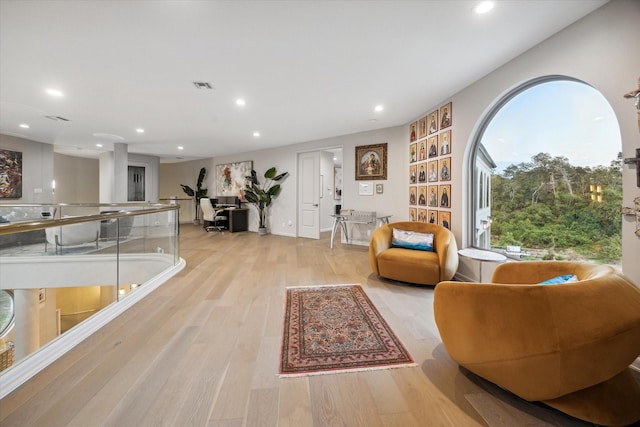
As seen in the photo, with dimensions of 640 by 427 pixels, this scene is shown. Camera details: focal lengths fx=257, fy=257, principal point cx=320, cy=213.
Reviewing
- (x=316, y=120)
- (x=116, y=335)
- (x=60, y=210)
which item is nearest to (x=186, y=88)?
(x=316, y=120)

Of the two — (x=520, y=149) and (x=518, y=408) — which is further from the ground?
(x=520, y=149)

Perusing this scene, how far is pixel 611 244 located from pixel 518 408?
1.61 m

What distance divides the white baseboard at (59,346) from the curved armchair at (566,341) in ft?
8.54

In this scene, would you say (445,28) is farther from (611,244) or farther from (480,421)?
(480,421)

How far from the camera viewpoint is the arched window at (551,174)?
204cm

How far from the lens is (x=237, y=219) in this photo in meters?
7.79

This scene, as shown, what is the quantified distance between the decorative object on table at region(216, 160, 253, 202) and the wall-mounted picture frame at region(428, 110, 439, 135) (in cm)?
534

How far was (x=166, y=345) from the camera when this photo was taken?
6.21ft

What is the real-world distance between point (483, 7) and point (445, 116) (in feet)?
6.36

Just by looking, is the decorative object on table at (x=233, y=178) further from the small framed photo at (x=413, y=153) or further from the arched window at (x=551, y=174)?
the arched window at (x=551, y=174)

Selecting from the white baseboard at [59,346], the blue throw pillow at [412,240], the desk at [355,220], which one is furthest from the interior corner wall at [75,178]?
the blue throw pillow at [412,240]

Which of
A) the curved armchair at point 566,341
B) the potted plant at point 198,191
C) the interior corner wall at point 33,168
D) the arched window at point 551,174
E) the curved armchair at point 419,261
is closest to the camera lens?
the curved armchair at point 566,341

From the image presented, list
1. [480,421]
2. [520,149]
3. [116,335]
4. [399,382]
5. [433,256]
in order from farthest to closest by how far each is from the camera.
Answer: [433,256], [520,149], [116,335], [399,382], [480,421]

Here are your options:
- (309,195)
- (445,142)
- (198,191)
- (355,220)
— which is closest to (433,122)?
(445,142)
